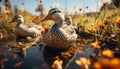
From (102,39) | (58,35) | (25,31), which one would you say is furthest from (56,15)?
(25,31)

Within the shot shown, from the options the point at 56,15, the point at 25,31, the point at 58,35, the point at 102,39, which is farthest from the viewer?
the point at 25,31

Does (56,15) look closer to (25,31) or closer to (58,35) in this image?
(58,35)

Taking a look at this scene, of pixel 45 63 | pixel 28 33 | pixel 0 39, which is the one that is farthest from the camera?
pixel 28 33

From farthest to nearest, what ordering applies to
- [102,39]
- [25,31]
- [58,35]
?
[25,31], [102,39], [58,35]

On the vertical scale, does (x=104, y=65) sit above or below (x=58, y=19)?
above

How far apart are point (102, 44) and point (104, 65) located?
183 inches

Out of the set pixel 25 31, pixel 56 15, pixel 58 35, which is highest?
pixel 56 15

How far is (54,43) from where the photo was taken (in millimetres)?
4879

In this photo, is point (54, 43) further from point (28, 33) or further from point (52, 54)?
point (28, 33)

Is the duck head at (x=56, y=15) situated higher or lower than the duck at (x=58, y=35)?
higher

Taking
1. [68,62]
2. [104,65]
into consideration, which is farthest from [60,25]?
[104,65]

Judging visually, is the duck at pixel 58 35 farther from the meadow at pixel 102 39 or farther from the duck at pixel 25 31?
the duck at pixel 25 31

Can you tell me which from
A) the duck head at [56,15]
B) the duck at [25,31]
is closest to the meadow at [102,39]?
the duck at [25,31]

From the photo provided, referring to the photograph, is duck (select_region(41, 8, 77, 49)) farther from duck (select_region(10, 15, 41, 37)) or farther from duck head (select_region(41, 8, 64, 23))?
duck (select_region(10, 15, 41, 37))
